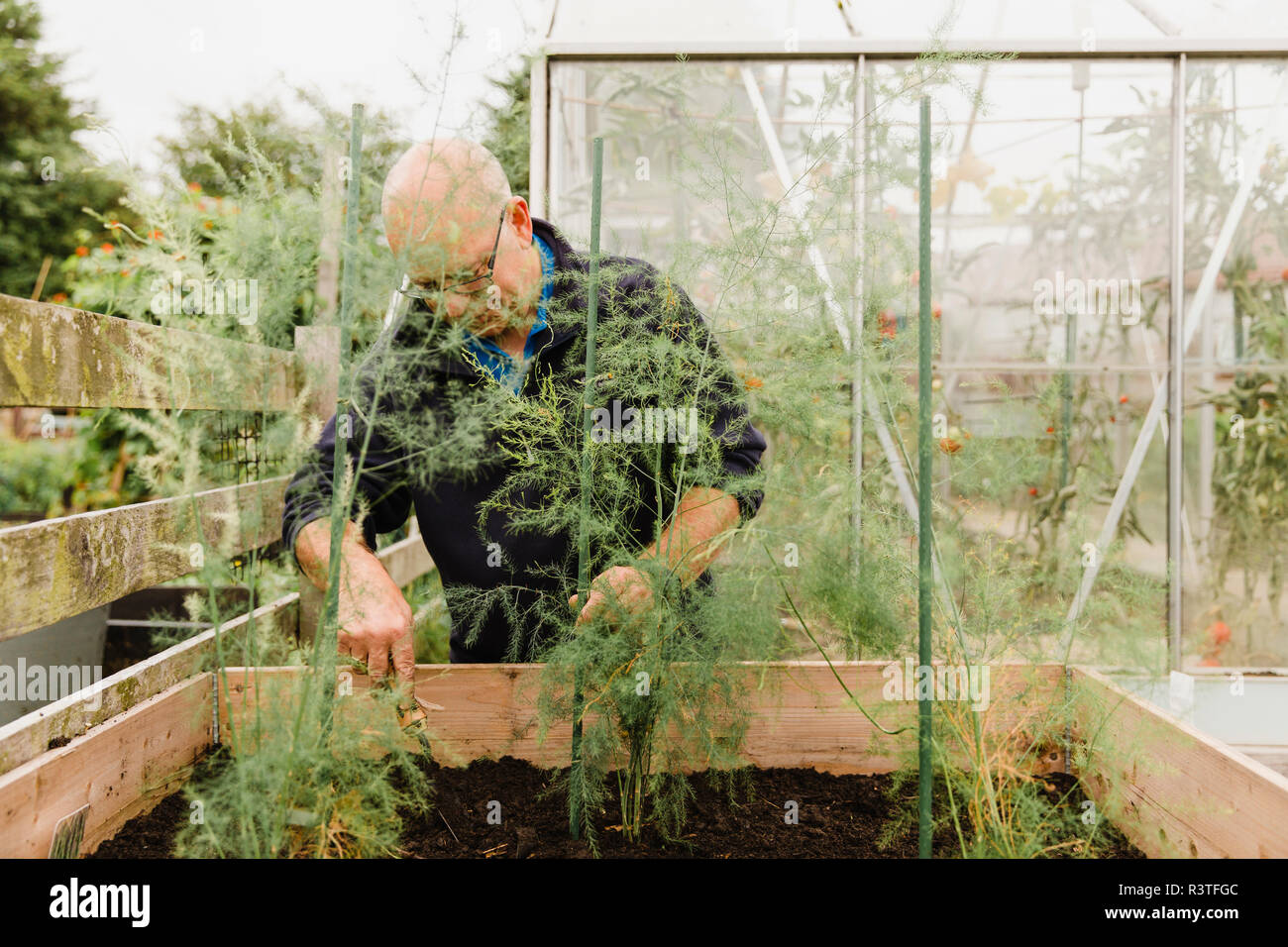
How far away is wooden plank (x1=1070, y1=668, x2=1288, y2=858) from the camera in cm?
127

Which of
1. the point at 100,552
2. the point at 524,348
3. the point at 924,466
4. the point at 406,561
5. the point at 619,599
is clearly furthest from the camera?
the point at 406,561

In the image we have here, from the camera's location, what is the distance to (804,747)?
5.81ft

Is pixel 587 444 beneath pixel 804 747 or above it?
above

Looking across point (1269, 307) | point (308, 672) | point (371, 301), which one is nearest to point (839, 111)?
point (1269, 307)

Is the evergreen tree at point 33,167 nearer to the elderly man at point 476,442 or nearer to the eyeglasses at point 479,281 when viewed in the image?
the elderly man at point 476,442

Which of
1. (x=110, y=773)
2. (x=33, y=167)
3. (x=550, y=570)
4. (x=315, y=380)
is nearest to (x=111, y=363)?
(x=315, y=380)

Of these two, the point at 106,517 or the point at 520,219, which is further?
the point at 520,219

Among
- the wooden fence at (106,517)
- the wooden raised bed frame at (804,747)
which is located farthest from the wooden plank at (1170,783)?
the wooden fence at (106,517)

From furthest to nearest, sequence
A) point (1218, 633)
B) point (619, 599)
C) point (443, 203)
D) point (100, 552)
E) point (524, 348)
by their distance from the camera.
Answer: point (1218, 633) < point (524, 348) < point (100, 552) < point (619, 599) < point (443, 203)

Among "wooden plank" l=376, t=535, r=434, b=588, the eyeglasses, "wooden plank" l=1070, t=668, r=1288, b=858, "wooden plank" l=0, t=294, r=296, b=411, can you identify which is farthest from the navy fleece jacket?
"wooden plank" l=1070, t=668, r=1288, b=858

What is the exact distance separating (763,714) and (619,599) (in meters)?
0.53

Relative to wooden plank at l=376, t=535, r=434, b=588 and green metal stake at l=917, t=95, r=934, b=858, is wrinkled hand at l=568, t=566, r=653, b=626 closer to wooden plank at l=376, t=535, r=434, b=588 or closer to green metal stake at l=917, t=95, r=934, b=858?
Answer: green metal stake at l=917, t=95, r=934, b=858

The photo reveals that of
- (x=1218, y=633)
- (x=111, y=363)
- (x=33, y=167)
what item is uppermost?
(x=33, y=167)

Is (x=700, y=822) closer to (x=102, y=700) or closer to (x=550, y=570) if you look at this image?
(x=550, y=570)
